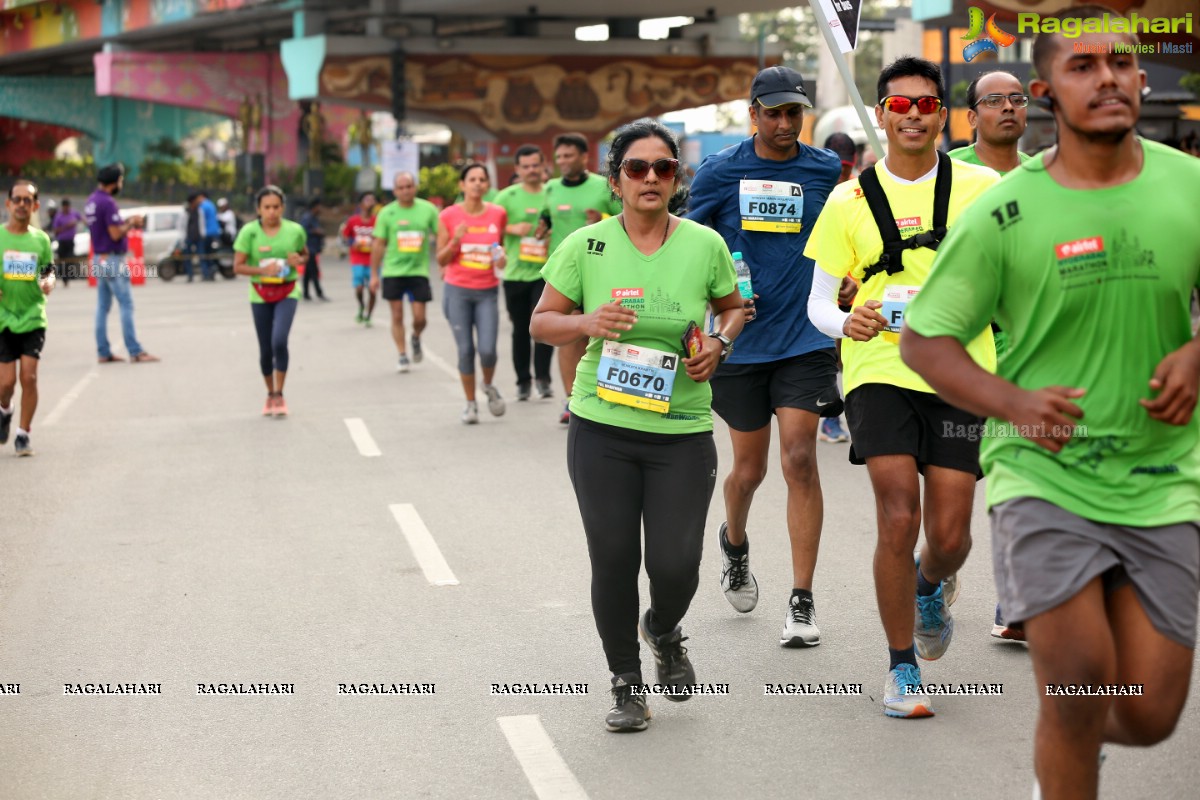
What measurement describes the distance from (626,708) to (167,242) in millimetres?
36245

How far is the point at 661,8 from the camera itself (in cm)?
4306

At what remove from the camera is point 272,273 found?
1391 centimetres

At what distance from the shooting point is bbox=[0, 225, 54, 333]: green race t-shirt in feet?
39.6

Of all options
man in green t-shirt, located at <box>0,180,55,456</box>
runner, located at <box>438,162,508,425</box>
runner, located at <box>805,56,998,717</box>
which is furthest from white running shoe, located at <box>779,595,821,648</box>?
man in green t-shirt, located at <box>0,180,55,456</box>

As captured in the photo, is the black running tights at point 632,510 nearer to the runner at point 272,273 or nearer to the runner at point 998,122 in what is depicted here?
the runner at point 998,122

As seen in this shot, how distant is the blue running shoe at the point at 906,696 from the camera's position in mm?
5586

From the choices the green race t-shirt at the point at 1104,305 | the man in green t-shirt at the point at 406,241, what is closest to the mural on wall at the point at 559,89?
the man in green t-shirt at the point at 406,241

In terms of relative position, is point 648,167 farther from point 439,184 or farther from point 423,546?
point 439,184

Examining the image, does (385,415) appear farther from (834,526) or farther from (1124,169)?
(1124,169)

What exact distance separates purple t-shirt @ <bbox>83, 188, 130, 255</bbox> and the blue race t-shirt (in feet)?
43.7

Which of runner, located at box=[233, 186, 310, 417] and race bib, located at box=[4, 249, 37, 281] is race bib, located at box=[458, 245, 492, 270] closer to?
runner, located at box=[233, 186, 310, 417]

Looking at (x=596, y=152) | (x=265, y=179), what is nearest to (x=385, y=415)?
(x=596, y=152)

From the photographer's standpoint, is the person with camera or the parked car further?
the parked car

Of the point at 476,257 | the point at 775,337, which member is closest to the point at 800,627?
the point at 775,337
